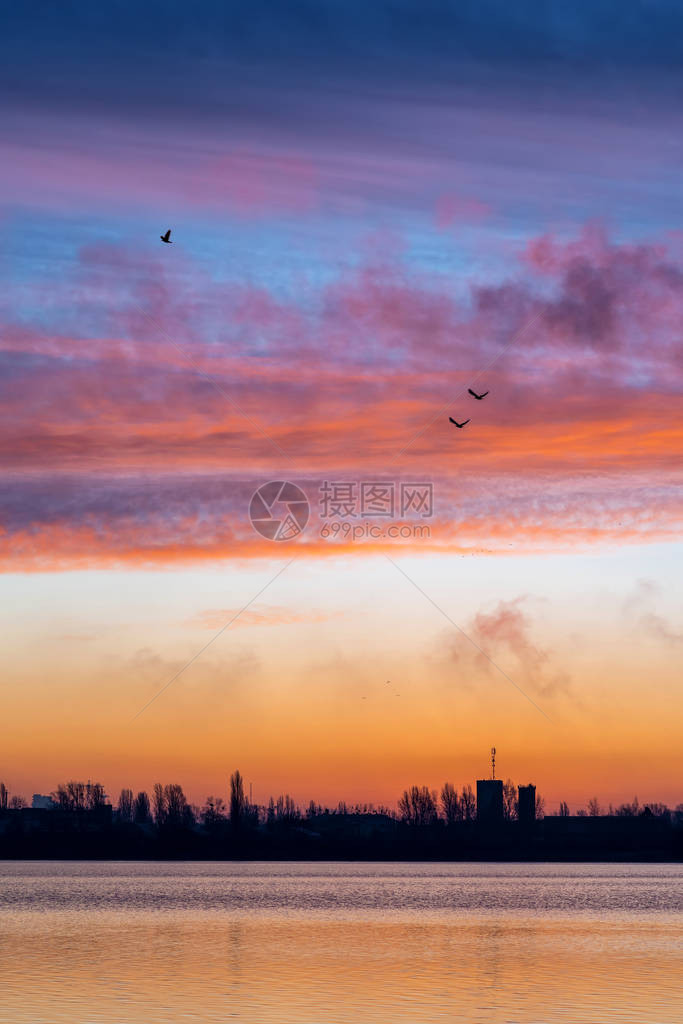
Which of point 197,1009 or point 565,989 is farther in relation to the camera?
point 565,989

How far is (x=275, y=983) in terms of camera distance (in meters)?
43.3

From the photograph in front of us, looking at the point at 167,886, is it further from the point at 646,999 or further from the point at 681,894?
the point at 646,999

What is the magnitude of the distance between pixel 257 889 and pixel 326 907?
36.6m

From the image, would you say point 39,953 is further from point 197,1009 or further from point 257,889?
point 257,889

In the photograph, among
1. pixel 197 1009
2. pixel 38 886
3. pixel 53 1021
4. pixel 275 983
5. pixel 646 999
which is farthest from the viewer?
pixel 38 886

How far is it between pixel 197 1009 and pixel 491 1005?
27.3ft

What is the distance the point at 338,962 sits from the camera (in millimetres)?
50094

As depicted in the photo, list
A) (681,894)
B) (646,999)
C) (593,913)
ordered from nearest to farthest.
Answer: (646,999) < (593,913) < (681,894)

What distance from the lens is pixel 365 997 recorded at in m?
39.9

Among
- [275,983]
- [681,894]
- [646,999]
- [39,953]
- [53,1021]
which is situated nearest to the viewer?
[53,1021]

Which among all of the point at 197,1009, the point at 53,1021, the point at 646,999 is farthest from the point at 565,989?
the point at 53,1021

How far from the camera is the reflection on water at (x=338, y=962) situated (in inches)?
1459

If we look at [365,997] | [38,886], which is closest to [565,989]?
→ [365,997]

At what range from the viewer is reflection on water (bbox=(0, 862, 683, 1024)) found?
37062 mm
